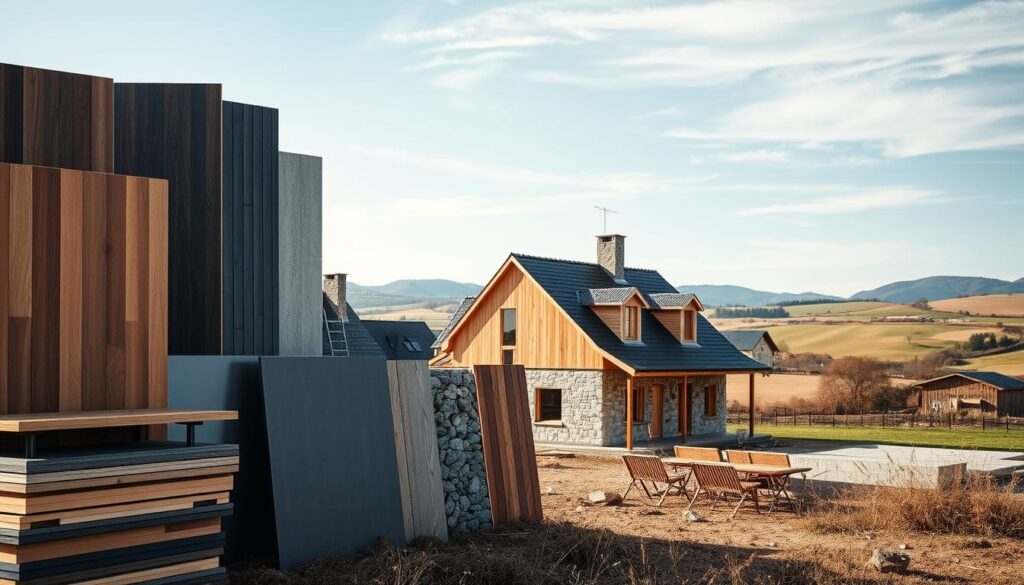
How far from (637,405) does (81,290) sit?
19.5 m

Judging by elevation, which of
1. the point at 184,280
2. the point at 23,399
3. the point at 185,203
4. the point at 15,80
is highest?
the point at 15,80

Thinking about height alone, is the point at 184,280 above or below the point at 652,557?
above

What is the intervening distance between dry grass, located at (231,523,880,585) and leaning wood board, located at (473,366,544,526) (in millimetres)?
562

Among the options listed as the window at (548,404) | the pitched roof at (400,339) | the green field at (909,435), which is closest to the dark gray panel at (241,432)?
the window at (548,404)

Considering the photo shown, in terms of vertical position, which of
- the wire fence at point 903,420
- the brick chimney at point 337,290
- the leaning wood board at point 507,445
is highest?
the brick chimney at point 337,290

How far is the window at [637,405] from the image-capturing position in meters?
24.5

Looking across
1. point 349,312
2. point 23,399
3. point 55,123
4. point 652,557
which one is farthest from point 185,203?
point 349,312

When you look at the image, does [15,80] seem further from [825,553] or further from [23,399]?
[825,553]

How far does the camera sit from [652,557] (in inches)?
385

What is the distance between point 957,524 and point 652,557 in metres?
4.37

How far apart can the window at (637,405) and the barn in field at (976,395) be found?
22490 millimetres

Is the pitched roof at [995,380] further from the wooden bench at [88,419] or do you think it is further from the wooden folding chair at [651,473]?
the wooden bench at [88,419]

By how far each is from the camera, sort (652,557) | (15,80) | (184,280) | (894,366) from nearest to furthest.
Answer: (15,80) < (184,280) < (652,557) < (894,366)

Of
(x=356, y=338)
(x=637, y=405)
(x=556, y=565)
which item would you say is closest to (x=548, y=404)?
(x=637, y=405)
